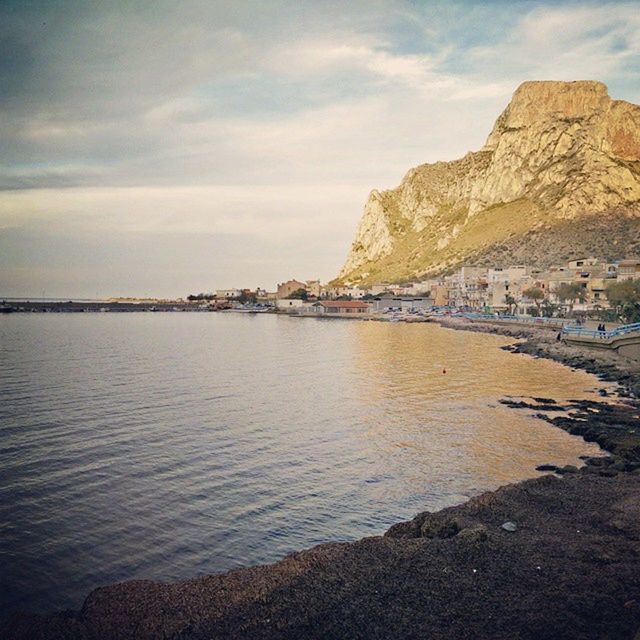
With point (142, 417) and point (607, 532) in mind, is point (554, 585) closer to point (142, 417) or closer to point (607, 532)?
point (607, 532)

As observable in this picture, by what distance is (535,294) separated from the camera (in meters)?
116

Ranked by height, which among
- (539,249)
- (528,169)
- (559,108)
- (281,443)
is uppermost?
(559,108)

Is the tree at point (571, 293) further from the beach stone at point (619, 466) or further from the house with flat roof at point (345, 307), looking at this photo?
the beach stone at point (619, 466)

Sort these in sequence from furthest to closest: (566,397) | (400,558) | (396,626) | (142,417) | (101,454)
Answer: (566,397)
(142,417)
(101,454)
(400,558)
(396,626)

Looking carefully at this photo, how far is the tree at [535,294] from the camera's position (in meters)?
116

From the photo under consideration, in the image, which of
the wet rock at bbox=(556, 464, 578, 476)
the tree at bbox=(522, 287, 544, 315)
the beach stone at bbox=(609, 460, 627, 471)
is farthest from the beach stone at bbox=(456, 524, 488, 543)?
the tree at bbox=(522, 287, 544, 315)

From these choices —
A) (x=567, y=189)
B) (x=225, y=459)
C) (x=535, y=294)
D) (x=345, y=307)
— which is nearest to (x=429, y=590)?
(x=225, y=459)

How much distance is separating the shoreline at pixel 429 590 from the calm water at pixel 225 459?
1666 mm

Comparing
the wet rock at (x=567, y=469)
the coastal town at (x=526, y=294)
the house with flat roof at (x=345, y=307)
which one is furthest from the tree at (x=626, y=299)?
the house with flat roof at (x=345, y=307)

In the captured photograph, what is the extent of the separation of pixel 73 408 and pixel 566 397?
102ft

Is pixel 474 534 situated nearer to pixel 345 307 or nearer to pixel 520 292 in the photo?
pixel 520 292

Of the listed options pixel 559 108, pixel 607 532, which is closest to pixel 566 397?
pixel 607 532

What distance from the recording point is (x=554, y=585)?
434 inches

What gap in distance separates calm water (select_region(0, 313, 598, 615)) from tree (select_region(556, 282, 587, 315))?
60470 mm
